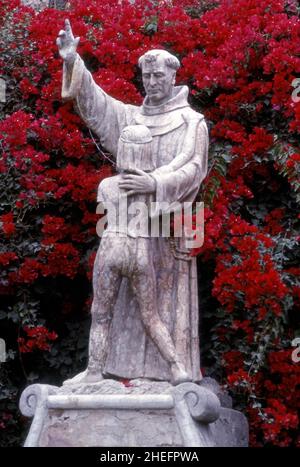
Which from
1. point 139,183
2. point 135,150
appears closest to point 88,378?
point 139,183

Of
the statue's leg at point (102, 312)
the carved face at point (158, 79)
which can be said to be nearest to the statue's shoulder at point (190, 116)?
the carved face at point (158, 79)

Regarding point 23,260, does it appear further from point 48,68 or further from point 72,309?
point 48,68

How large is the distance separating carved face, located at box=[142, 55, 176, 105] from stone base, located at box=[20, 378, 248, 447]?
1.96 meters

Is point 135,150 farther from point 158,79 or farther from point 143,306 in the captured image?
point 143,306

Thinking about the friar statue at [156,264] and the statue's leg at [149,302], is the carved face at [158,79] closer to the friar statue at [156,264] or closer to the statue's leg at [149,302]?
the friar statue at [156,264]

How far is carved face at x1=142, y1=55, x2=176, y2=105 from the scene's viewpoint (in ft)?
26.5

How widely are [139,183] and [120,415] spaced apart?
144 centimetres

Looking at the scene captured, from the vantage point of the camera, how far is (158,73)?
810cm

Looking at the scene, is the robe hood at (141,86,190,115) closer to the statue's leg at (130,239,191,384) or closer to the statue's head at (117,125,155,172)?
the statue's head at (117,125,155,172)

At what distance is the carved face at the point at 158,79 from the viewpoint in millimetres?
8086

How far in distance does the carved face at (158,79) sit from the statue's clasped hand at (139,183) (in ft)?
2.35

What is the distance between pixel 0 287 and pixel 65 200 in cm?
90

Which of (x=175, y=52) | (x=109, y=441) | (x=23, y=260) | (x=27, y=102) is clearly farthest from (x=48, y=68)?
(x=109, y=441)

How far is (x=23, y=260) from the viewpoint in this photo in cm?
944
